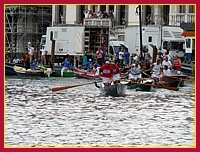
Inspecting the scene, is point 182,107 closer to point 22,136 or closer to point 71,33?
point 22,136

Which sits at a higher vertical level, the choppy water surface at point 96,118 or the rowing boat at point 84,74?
the rowing boat at point 84,74

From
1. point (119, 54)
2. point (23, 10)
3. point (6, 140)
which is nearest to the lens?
point (6, 140)

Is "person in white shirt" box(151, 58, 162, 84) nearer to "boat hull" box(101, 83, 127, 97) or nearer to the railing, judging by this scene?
"boat hull" box(101, 83, 127, 97)

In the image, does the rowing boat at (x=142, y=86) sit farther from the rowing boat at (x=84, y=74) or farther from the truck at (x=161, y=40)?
the truck at (x=161, y=40)

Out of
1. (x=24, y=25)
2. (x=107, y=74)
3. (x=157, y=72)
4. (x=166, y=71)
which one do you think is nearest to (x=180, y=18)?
(x=24, y=25)

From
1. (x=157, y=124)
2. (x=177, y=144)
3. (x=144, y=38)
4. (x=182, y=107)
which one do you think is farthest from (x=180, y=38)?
(x=177, y=144)

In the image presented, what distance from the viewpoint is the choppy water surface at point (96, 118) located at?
57.2 feet

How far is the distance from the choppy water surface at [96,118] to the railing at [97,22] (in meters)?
17.0

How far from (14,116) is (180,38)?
25.1 meters

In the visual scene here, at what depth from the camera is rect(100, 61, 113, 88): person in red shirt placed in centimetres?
2730

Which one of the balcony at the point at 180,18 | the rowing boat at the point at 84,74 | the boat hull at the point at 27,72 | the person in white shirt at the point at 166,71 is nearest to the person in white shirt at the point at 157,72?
the person in white shirt at the point at 166,71

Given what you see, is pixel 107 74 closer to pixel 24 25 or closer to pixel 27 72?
pixel 27 72

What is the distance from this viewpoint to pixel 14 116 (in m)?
21.5

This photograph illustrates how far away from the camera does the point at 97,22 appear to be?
49406 mm
